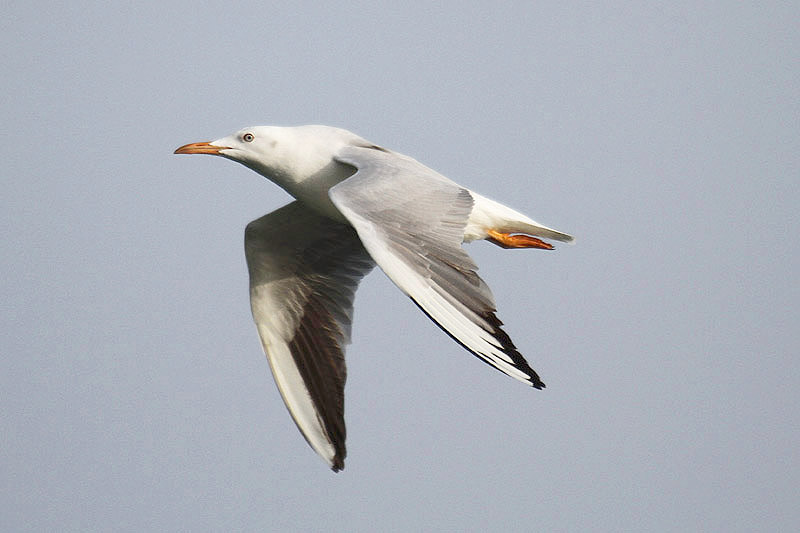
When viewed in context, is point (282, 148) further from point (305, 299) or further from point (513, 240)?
point (513, 240)

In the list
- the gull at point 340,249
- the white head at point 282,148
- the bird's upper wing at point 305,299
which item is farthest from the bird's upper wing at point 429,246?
the bird's upper wing at point 305,299

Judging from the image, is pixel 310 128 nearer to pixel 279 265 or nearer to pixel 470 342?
pixel 279 265

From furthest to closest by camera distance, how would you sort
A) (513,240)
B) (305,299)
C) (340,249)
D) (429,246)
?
(340,249) < (305,299) < (513,240) < (429,246)

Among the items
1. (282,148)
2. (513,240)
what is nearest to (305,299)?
(282,148)

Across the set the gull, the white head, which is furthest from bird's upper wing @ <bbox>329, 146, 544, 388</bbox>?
the white head

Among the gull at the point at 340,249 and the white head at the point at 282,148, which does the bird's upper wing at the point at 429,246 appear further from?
the white head at the point at 282,148

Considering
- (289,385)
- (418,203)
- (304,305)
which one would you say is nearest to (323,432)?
(289,385)
